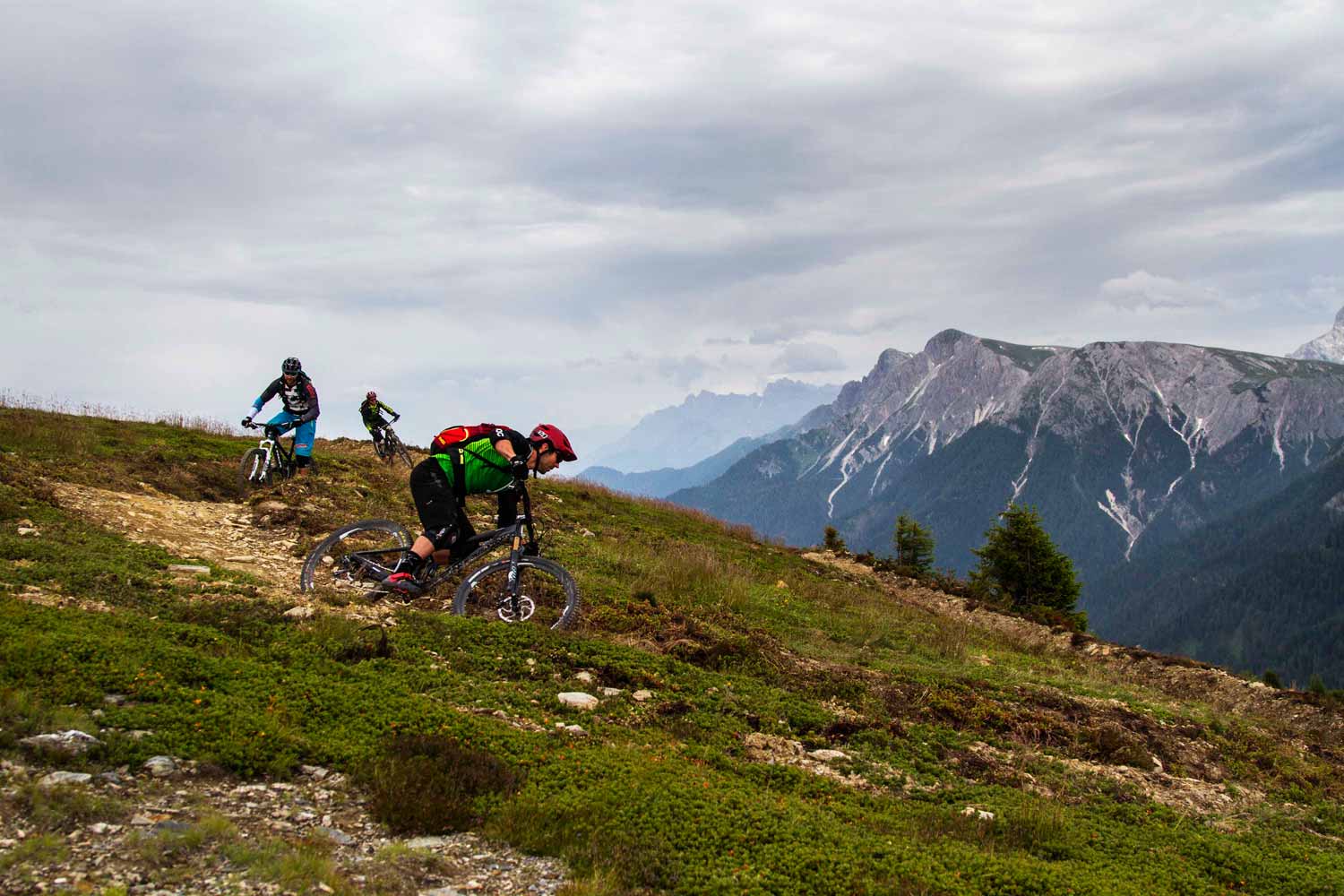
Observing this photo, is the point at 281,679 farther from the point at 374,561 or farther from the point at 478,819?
the point at 374,561

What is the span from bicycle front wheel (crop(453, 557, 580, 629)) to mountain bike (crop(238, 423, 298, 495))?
31.5 ft

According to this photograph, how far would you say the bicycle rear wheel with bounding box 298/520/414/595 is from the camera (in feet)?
37.1

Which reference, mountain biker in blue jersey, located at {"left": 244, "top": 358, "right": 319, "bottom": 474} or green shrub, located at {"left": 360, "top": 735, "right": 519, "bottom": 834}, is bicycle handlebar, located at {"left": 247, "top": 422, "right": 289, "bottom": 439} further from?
green shrub, located at {"left": 360, "top": 735, "right": 519, "bottom": 834}

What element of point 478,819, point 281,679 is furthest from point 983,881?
point 281,679

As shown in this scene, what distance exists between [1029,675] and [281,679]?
45.4 feet

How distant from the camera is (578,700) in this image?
8930 millimetres

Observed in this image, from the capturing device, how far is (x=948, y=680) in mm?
12938

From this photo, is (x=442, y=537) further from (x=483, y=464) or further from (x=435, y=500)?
(x=483, y=464)

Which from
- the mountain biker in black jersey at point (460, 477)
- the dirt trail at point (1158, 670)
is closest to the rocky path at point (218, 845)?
the mountain biker in black jersey at point (460, 477)

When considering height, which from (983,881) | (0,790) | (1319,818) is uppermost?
(0,790)

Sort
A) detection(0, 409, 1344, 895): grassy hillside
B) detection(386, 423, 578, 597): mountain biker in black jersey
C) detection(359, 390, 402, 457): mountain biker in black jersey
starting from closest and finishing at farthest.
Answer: detection(0, 409, 1344, 895): grassy hillside
detection(386, 423, 578, 597): mountain biker in black jersey
detection(359, 390, 402, 457): mountain biker in black jersey

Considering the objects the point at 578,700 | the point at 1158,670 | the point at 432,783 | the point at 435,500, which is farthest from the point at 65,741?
the point at 1158,670

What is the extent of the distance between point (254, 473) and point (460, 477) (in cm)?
1071

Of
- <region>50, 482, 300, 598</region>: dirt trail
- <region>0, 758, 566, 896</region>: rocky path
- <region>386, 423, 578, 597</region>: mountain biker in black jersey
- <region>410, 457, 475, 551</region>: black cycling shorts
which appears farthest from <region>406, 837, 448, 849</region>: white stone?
<region>50, 482, 300, 598</region>: dirt trail
